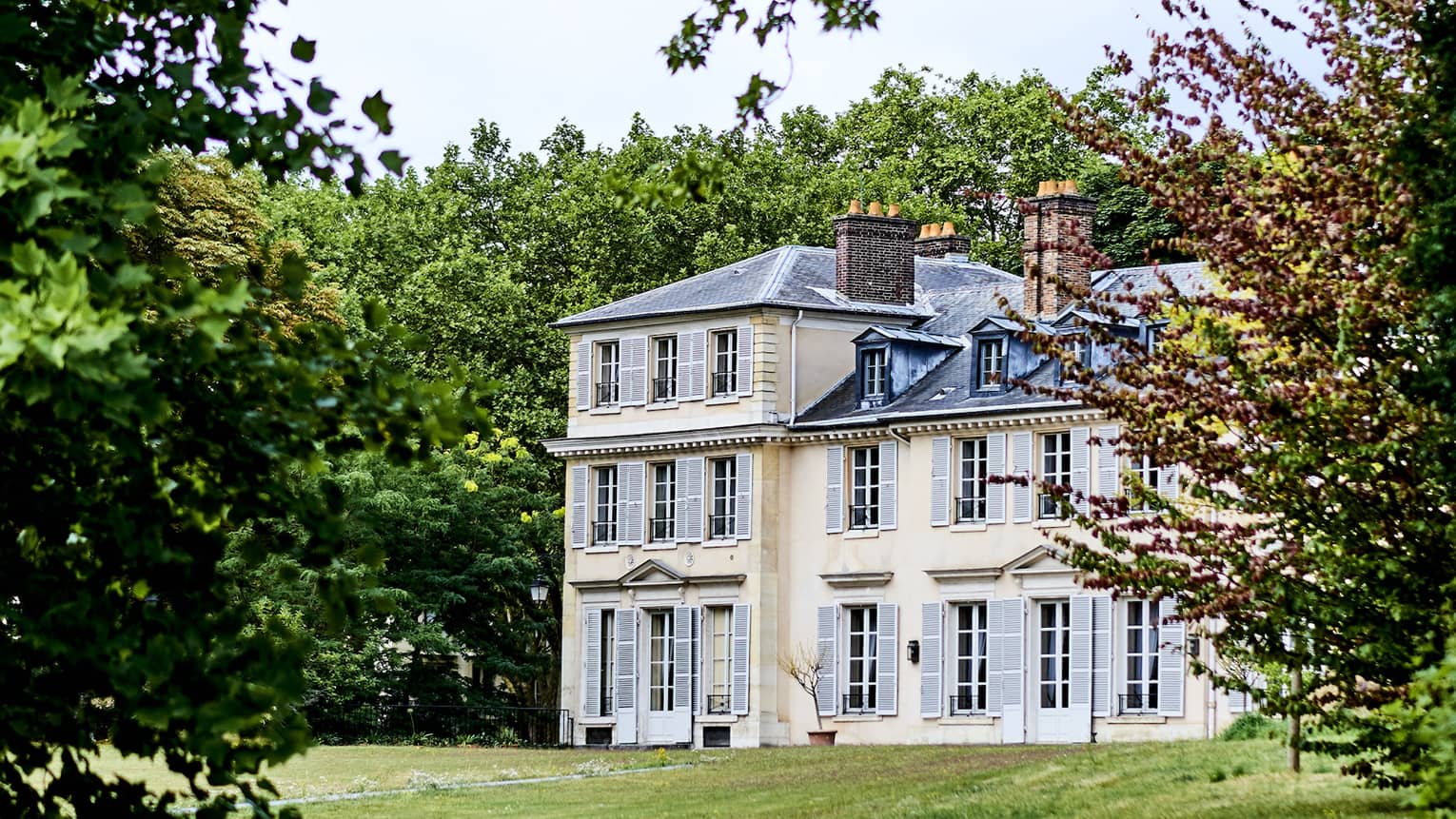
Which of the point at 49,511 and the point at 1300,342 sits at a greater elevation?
the point at 1300,342

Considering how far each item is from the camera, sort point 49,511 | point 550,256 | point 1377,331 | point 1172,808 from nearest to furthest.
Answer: point 49,511 < point 1377,331 < point 1172,808 < point 550,256

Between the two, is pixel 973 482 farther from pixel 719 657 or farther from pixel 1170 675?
pixel 719 657

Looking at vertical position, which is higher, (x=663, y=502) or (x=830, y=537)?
(x=663, y=502)

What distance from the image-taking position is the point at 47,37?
757 cm

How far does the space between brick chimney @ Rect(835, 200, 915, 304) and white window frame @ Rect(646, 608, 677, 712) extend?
7.24 m

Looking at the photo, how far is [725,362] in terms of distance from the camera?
43625mm

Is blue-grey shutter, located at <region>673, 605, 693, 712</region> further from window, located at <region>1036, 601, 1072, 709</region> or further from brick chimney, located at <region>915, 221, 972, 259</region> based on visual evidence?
brick chimney, located at <region>915, 221, 972, 259</region>

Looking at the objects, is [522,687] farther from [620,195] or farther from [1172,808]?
[620,195]

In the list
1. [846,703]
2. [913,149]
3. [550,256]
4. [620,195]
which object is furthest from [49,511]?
[913,149]

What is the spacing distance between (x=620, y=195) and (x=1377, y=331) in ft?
15.3

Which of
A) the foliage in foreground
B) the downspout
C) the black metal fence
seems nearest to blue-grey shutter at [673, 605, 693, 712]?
A: the black metal fence

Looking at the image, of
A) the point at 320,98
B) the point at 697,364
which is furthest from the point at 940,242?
the point at 320,98

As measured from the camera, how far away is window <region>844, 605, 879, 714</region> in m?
41.7

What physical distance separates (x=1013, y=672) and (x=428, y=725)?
1265 cm
